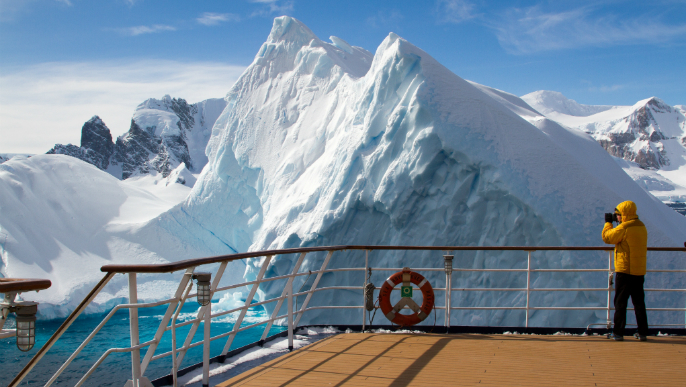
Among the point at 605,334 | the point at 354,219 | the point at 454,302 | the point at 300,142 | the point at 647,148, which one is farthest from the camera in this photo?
the point at 647,148

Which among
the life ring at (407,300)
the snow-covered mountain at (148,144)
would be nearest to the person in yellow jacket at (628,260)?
the life ring at (407,300)

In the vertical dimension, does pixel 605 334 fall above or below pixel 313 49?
below

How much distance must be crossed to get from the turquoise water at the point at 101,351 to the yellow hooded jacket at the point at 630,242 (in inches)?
358

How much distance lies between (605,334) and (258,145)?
14278 mm

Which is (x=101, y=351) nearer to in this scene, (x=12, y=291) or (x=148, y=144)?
(x=12, y=291)

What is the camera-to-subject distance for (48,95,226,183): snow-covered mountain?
208 feet

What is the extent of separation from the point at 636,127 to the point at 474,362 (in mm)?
114751

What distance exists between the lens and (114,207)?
70.8 feet

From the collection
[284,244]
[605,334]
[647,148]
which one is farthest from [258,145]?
[647,148]

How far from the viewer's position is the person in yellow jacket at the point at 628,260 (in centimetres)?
408

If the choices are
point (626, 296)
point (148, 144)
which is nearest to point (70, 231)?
point (626, 296)

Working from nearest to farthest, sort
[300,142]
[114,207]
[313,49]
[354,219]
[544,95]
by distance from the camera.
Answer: [354,219]
[300,142]
[313,49]
[114,207]
[544,95]

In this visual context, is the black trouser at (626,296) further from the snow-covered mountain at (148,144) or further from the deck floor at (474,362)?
the snow-covered mountain at (148,144)

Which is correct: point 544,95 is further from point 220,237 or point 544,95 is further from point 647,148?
point 220,237
